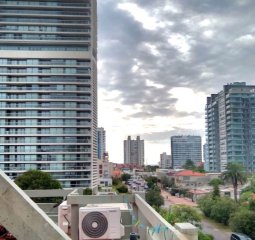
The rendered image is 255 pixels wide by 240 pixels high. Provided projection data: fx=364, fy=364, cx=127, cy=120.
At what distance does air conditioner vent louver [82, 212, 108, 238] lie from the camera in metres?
4.01

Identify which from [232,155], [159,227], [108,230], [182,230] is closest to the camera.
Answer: [182,230]

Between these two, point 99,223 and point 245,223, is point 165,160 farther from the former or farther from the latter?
point 99,223

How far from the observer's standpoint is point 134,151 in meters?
170

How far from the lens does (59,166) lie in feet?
150

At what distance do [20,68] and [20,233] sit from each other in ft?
159

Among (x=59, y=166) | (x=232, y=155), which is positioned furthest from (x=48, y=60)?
(x=232, y=155)

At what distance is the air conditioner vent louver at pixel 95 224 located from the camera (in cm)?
401

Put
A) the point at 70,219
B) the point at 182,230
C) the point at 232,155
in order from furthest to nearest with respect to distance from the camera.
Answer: the point at 232,155, the point at 70,219, the point at 182,230

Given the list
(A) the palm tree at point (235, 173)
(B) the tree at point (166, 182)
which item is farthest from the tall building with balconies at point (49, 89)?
(B) the tree at point (166, 182)

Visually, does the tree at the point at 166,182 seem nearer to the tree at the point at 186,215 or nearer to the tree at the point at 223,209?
the tree at the point at 223,209

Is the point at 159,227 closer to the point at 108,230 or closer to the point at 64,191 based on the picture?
the point at 108,230

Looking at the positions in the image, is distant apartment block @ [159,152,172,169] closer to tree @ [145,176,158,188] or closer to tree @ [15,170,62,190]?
tree @ [145,176,158,188]

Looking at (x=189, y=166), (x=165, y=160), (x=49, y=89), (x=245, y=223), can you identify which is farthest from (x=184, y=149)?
(x=245, y=223)

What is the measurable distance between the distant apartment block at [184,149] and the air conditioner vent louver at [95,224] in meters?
152
